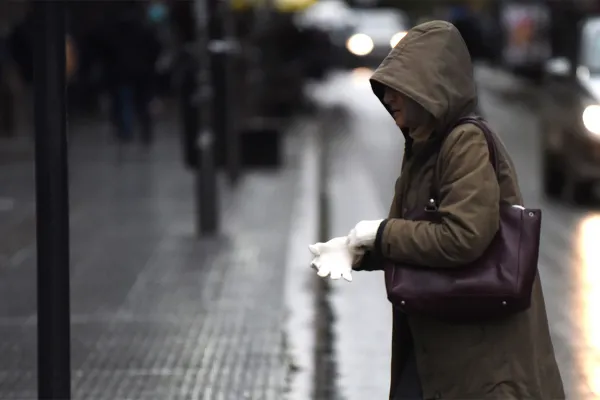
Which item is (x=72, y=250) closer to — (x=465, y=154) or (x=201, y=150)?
(x=201, y=150)

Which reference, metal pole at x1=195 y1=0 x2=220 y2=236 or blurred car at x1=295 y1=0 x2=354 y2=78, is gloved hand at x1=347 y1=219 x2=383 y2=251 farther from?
blurred car at x1=295 y1=0 x2=354 y2=78

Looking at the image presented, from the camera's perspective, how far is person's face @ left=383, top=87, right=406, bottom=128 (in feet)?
13.6

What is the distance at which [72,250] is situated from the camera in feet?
38.1

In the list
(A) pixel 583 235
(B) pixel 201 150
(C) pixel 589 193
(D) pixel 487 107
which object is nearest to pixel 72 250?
(B) pixel 201 150

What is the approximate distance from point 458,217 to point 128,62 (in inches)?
641

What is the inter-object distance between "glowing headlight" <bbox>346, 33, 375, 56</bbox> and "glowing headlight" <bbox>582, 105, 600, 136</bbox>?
2331 cm

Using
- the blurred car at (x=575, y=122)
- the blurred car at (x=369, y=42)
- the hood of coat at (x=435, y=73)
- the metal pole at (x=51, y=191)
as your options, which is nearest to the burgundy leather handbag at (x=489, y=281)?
the hood of coat at (x=435, y=73)

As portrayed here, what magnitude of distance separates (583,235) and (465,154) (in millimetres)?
9109

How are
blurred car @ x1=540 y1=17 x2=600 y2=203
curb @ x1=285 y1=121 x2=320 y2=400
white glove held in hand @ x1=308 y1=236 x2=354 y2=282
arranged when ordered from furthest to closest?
blurred car @ x1=540 y1=17 x2=600 y2=203 < curb @ x1=285 y1=121 x2=320 y2=400 < white glove held in hand @ x1=308 y1=236 x2=354 y2=282

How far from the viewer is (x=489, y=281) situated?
4.00m

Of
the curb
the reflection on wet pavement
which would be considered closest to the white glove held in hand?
the curb

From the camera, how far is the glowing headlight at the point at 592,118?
47.8 ft

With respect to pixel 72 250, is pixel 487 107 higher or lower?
lower

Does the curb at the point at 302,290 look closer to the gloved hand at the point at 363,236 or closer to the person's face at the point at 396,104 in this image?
the gloved hand at the point at 363,236
